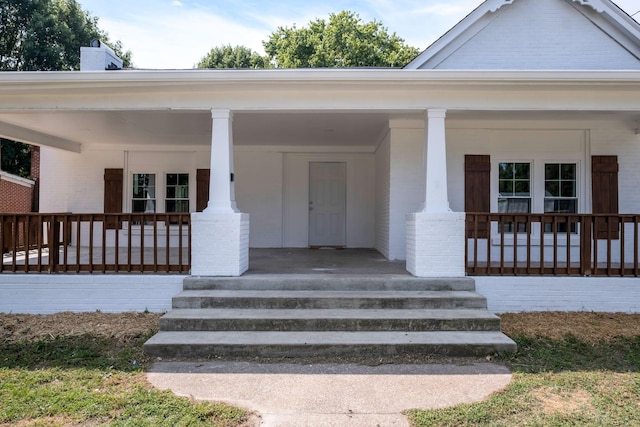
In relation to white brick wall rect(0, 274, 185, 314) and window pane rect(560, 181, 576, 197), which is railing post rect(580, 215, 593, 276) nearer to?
window pane rect(560, 181, 576, 197)

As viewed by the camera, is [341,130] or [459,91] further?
[341,130]

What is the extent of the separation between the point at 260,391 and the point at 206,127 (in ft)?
18.0

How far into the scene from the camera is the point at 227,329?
4.64 m

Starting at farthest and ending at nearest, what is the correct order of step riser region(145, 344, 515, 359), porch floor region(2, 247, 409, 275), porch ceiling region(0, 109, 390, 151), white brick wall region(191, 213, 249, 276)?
porch ceiling region(0, 109, 390, 151) < porch floor region(2, 247, 409, 275) < white brick wall region(191, 213, 249, 276) < step riser region(145, 344, 515, 359)

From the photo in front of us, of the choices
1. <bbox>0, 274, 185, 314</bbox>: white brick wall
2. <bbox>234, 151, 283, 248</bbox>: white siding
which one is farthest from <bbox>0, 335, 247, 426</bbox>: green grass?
<bbox>234, 151, 283, 248</bbox>: white siding

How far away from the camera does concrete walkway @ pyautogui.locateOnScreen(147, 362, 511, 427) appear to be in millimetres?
3178

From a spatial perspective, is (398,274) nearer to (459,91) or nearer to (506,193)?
(459,91)

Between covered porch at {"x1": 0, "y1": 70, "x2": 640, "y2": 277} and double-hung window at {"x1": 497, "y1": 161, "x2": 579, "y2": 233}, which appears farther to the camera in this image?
double-hung window at {"x1": 497, "y1": 161, "x2": 579, "y2": 233}

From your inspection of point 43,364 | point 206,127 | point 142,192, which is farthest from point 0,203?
point 43,364

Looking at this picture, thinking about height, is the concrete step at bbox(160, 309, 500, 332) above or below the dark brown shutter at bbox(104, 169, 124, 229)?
below

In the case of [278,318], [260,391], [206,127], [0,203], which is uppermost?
[206,127]

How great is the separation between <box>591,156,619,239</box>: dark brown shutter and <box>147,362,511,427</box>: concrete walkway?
5.02m

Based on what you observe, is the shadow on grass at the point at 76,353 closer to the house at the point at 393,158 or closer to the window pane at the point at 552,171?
the house at the point at 393,158

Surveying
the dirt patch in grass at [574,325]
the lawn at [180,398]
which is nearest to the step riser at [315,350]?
the lawn at [180,398]
